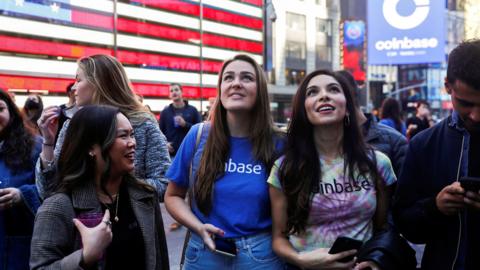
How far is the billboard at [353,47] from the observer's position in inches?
1453

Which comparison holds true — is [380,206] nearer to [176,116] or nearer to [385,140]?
[385,140]

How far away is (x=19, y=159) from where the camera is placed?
3.06 meters

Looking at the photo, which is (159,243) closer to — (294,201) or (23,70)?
(294,201)

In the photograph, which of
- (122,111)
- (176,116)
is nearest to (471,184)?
(122,111)

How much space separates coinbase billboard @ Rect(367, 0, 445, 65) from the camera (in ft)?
A: 35.8

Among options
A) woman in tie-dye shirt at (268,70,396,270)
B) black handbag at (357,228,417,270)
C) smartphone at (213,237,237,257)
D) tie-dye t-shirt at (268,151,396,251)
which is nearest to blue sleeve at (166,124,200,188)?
smartphone at (213,237,237,257)

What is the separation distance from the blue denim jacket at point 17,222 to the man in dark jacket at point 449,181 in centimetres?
202

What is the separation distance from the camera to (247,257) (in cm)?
257

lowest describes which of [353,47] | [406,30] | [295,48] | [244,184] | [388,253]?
[388,253]

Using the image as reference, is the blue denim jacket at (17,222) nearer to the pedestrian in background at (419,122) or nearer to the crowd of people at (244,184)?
the crowd of people at (244,184)

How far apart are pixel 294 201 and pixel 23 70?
36.9 feet

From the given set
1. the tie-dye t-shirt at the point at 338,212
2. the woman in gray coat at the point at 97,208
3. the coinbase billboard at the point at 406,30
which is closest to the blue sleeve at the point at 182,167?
the woman in gray coat at the point at 97,208

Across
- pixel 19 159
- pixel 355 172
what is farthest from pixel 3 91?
pixel 355 172

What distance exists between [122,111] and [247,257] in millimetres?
1102
